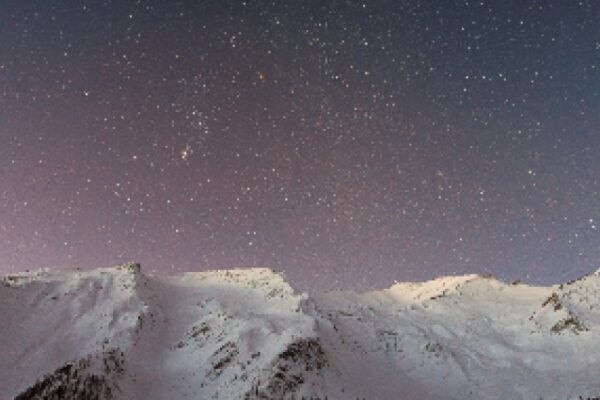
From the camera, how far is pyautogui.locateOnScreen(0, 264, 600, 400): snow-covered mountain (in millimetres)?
34156

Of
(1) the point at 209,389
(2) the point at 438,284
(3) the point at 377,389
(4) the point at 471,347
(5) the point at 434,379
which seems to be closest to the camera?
(1) the point at 209,389

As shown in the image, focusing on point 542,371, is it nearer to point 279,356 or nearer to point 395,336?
point 395,336

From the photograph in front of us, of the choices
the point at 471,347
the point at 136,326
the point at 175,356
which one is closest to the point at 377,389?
the point at 471,347

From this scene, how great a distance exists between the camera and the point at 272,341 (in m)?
37.0

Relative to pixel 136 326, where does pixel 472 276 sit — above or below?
above

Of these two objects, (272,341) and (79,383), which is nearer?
(79,383)

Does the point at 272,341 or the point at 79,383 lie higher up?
the point at 272,341

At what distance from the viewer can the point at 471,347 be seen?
44.6 m

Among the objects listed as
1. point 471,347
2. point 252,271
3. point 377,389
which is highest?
point 252,271

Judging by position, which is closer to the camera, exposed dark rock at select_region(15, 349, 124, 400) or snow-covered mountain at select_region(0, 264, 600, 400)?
exposed dark rock at select_region(15, 349, 124, 400)

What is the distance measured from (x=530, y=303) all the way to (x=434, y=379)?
16.5m

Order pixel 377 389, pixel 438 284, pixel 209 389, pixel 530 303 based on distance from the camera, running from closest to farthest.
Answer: pixel 209 389, pixel 377 389, pixel 530 303, pixel 438 284

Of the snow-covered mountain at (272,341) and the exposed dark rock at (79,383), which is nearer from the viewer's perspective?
the exposed dark rock at (79,383)

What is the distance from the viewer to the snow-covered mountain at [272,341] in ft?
112
